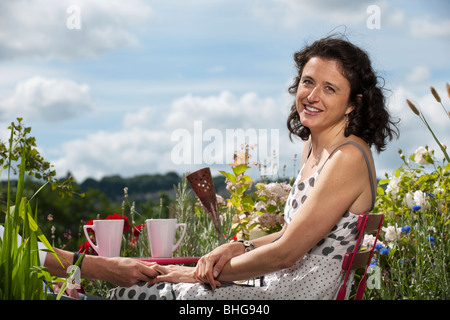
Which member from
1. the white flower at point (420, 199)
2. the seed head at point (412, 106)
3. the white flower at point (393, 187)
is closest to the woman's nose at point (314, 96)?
the seed head at point (412, 106)

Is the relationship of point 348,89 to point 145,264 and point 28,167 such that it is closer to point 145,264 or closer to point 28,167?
point 145,264

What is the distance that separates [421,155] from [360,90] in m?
2.33

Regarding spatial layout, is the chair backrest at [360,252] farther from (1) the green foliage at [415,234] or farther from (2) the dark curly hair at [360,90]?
(1) the green foliage at [415,234]

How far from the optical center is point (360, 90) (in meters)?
2.23

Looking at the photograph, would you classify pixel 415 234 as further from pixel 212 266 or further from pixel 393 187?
pixel 212 266

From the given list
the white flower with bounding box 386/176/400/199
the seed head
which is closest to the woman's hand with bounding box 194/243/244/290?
the seed head

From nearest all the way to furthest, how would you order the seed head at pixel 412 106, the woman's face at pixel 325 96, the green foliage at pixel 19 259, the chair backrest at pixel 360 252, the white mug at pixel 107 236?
the green foliage at pixel 19 259 < the seed head at pixel 412 106 < the chair backrest at pixel 360 252 < the woman's face at pixel 325 96 < the white mug at pixel 107 236

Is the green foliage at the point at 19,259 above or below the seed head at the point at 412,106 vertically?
below

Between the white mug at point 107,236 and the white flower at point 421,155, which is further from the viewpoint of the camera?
the white flower at point 421,155

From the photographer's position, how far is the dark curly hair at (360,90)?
2.18 m

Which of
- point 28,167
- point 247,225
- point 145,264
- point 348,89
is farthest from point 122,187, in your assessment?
point 348,89

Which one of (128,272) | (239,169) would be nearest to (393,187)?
(239,169)
